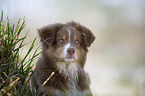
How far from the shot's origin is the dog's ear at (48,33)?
211 inches

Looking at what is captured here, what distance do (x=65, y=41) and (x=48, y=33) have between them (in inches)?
18.1

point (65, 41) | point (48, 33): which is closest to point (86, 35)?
point (65, 41)

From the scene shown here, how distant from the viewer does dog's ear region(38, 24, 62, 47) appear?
5367mm

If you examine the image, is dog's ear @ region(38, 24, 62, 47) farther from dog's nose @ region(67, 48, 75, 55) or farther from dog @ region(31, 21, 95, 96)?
dog's nose @ region(67, 48, 75, 55)

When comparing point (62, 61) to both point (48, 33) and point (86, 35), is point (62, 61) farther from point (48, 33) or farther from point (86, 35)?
point (86, 35)

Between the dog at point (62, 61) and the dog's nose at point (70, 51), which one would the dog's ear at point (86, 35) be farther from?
the dog's nose at point (70, 51)

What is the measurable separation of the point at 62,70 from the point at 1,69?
1.54 meters

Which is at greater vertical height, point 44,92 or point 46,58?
point 46,58

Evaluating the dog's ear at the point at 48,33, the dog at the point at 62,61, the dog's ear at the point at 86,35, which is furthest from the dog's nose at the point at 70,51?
the dog's ear at the point at 86,35

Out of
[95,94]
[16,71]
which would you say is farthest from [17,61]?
[95,94]

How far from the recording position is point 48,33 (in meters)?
5.48

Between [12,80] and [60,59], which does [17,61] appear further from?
[60,59]

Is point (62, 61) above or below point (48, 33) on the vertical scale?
below

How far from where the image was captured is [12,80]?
13.7ft
